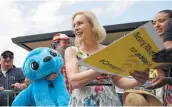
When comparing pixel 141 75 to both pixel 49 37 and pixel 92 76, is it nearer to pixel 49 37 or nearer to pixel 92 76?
pixel 92 76

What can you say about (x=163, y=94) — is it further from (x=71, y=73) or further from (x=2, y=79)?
(x=2, y=79)

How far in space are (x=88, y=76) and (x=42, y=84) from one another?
0.81 metres

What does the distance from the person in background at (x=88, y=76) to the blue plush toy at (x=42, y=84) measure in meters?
0.47

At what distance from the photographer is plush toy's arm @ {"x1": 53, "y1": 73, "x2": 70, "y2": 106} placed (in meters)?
2.27

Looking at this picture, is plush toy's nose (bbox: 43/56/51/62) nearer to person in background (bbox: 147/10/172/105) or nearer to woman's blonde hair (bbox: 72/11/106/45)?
woman's blonde hair (bbox: 72/11/106/45)

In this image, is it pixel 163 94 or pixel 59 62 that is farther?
pixel 59 62

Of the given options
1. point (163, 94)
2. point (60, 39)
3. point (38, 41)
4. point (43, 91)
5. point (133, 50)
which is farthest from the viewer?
point (38, 41)

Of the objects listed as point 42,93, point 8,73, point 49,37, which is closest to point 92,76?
point 42,93

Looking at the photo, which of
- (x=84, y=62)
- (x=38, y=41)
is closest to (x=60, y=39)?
(x=84, y=62)

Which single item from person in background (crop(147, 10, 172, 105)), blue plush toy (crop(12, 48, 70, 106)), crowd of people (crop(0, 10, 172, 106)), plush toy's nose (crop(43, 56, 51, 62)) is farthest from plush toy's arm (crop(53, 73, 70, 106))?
person in background (crop(147, 10, 172, 105))

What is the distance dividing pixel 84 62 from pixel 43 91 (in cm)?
106

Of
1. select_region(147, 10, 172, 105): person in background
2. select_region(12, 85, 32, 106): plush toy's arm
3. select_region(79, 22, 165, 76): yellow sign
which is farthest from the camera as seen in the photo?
select_region(12, 85, 32, 106): plush toy's arm

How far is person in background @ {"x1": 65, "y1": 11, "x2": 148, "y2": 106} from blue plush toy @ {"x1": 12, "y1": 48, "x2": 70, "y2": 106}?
1.54 feet

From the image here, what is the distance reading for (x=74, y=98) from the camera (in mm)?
1799
